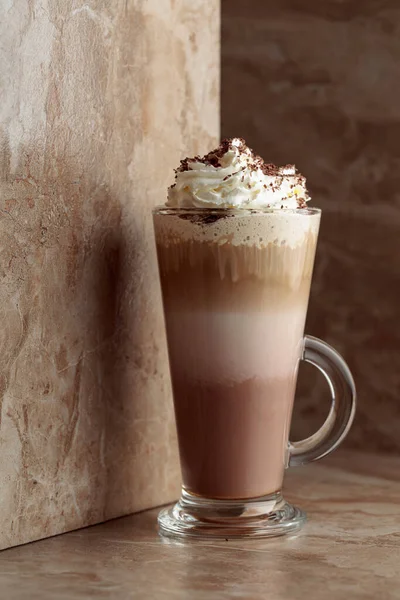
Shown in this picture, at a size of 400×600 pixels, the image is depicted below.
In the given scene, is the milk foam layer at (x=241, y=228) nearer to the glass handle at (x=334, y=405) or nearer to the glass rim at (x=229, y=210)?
the glass rim at (x=229, y=210)

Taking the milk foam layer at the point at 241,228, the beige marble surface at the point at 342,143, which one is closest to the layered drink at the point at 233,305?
the milk foam layer at the point at 241,228

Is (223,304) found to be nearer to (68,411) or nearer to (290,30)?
(68,411)

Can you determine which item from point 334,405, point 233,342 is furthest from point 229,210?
point 334,405

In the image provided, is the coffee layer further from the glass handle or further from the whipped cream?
the whipped cream

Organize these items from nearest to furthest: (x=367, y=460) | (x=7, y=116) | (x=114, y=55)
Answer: (x=7, y=116) → (x=114, y=55) → (x=367, y=460)

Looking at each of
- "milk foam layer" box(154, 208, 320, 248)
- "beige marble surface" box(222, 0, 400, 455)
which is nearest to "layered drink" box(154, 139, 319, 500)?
"milk foam layer" box(154, 208, 320, 248)

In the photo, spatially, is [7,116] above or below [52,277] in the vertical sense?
above

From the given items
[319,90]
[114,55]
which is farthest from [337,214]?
[114,55]
